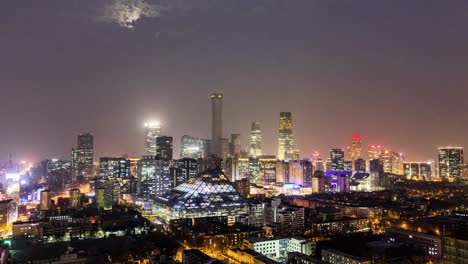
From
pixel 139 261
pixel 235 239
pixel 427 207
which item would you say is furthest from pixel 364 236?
pixel 427 207

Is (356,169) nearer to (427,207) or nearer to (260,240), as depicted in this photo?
(427,207)

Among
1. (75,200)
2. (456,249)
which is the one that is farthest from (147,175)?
(456,249)

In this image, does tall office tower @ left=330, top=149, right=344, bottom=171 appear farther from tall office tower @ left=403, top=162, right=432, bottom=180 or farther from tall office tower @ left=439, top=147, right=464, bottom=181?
tall office tower @ left=439, top=147, right=464, bottom=181

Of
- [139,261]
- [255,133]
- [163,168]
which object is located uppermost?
[255,133]

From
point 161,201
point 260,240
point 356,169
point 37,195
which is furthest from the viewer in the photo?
point 356,169

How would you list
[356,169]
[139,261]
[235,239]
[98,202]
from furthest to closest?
1. [356,169]
2. [98,202]
3. [235,239]
4. [139,261]

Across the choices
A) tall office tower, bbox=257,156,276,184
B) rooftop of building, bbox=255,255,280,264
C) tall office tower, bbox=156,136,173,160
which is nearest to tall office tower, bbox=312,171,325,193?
tall office tower, bbox=257,156,276,184

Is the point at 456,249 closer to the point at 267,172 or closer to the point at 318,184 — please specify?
the point at 318,184
